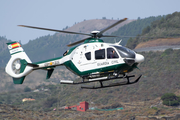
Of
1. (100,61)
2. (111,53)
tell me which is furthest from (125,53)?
(100,61)

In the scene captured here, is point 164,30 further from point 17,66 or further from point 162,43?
point 17,66

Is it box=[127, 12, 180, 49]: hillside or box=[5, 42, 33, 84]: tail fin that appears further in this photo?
box=[127, 12, 180, 49]: hillside

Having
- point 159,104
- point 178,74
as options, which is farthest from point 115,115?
point 178,74

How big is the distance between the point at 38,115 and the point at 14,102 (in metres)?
50.0

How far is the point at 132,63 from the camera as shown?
2164cm

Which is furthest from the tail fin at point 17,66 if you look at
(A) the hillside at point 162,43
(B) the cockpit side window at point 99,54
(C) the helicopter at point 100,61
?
(A) the hillside at point 162,43

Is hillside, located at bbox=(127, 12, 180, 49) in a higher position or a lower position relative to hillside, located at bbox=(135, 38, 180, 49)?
higher

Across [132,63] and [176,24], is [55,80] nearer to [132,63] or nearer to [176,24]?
[176,24]

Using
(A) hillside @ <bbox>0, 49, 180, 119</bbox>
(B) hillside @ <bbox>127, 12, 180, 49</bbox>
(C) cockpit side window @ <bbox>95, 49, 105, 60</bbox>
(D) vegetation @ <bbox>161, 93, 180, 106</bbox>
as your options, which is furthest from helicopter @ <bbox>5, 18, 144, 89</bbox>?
(B) hillside @ <bbox>127, 12, 180, 49</bbox>

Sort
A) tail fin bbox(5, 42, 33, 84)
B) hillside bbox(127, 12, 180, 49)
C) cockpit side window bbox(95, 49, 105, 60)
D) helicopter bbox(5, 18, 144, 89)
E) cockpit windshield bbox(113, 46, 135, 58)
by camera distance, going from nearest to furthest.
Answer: cockpit windshield bbox(113, 46, 135, 58) < helicopter bbox(5, 18, 144, 89) < cockpit side window bbox(95, 49, 105, 60) < tail fin bbox(5, 42, 33, 84) < hillside bbox(127, 12, 180, 49)

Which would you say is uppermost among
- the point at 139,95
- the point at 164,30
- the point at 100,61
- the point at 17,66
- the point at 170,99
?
the point at 164,30

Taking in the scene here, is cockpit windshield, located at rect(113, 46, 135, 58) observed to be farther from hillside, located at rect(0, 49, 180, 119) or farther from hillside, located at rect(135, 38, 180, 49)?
hillside, located at rect(135, 38, 180, 49)

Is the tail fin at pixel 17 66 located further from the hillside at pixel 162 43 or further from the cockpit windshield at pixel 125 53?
the hillside at pixel 162 43

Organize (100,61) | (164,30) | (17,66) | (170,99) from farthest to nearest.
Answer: (164,30) → (170,99) → (17,66) → (100,61)
